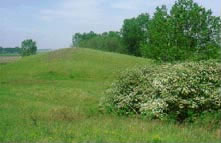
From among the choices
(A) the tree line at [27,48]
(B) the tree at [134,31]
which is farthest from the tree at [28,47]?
(B) the tree at [134,31]

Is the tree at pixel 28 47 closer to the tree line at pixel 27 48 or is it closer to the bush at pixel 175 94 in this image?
the tree line at pixel 27 48

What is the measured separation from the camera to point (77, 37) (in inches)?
4496

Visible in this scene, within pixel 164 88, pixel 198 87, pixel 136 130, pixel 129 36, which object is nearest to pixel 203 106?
pixel 198 87

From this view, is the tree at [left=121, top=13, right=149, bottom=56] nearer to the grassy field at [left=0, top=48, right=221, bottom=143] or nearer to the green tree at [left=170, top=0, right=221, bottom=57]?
the green tree at [left=170, top=0, right=221, bottom=57]

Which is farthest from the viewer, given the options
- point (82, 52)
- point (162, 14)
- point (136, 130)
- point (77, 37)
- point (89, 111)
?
point (77, 37)

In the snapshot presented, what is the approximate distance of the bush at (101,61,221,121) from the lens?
1110 centimetres

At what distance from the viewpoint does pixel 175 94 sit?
11273 millimetres

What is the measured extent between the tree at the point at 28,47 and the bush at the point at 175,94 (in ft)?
325

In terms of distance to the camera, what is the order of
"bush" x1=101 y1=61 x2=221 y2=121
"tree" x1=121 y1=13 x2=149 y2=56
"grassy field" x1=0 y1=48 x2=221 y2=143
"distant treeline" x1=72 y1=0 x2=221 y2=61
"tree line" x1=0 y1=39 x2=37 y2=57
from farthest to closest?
"tree line" x1=0 y1=39 x2=37 y2=57 < "tree" x1=121 y1=13 x2=149 y2=56 < "distant treeline" x1=72 y1=0 x2=221 y2=61 < "bush" x1=101 y1=61 x2=221 y2=121 < "grassy field" x1=0 y1=48 x2=221 y2=143

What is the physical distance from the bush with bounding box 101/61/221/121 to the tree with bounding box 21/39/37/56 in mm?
98976

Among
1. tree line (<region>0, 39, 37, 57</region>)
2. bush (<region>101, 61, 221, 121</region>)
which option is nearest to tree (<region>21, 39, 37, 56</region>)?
tree line (<region>0, 39, 37, 57</region>)

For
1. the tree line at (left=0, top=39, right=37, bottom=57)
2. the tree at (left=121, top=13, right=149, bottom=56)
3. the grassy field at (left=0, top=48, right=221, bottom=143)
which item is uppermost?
the tree at (left=121, top=13, right=149, bottom=56)

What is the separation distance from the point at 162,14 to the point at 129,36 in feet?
176

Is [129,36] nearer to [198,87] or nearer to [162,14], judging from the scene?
[162,14]
